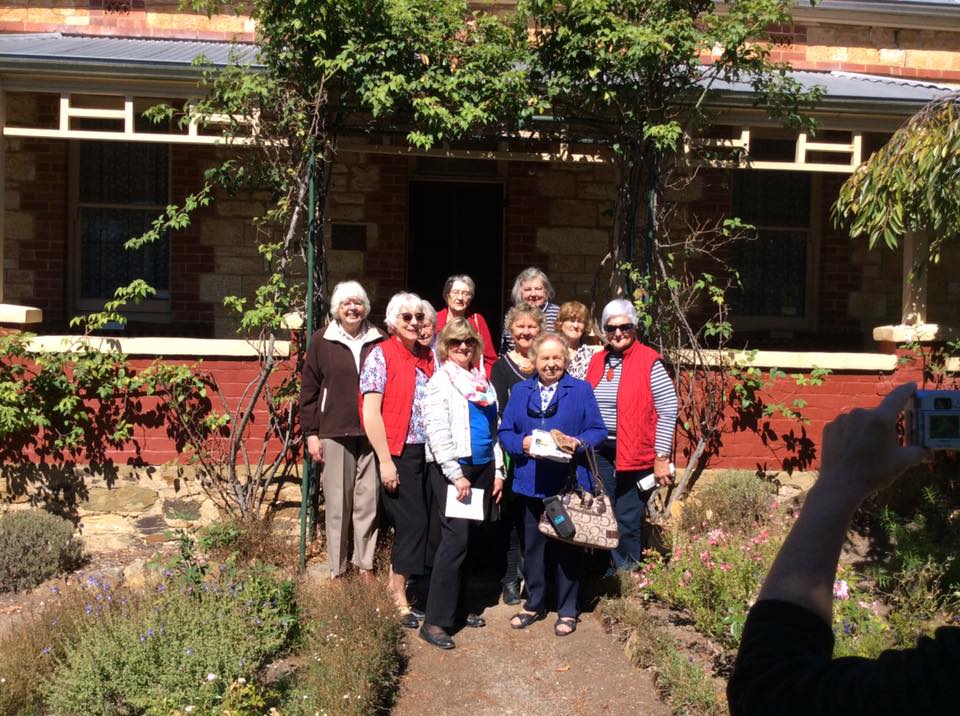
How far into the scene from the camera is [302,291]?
716cm

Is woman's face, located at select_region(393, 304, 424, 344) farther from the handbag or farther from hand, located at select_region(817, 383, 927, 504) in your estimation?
hand, located at select_region(817, 383, 927, 504)

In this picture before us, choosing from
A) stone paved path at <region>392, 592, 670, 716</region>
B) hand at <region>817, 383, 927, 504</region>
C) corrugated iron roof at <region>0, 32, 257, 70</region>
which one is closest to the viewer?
hand at <region>817, 383, 927, 504</region>

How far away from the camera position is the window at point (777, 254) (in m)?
10.5

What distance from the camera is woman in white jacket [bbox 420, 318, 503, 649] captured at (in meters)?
5.66

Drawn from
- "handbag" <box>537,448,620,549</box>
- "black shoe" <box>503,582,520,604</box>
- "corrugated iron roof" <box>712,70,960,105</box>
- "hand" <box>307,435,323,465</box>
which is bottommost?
"black shoe" <box>503,582,520,604</box>

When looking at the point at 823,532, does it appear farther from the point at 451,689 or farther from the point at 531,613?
the point at 531,613

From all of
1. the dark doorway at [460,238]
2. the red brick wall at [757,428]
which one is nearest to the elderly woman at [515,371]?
the red brick wall at [757,428]

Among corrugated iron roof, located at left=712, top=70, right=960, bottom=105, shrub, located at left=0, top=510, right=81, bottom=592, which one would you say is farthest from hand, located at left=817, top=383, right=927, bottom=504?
corrugated iron roof, located at left=712, top=70, right=960, bottom=105

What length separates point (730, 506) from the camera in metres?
7.25

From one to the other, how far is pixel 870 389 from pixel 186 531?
206 inches

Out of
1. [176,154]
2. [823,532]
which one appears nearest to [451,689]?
[823,532]

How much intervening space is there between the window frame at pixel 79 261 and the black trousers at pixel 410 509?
14.8ft

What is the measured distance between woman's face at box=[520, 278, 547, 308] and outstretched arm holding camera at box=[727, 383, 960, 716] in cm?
483

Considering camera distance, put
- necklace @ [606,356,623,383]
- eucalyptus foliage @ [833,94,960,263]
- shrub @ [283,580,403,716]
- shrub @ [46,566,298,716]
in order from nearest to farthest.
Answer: shrub @ [46,566,298,716]
shrub @ [283,580,403,716]
eucalyptus foliage @ [833,94,960,263]
necklace @ [606,356,623,383]
